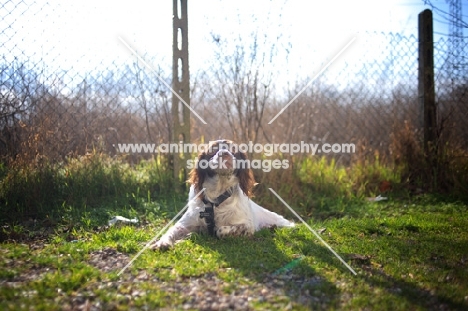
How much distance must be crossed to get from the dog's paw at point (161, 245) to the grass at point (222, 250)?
0.22 ft

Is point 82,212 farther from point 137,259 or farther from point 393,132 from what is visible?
point 393,132

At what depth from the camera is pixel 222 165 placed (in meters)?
3.65

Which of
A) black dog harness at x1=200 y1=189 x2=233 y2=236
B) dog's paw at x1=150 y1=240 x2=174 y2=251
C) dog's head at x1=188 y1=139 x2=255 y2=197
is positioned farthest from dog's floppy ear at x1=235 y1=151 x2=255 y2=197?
dog's paw at x1=150 y1=240 x2=174 y2=251

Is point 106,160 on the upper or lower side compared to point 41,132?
lower

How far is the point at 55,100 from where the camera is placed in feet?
15.6

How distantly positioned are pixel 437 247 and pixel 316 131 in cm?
354

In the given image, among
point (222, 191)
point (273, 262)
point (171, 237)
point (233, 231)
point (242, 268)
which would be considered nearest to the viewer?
point (242, 268)

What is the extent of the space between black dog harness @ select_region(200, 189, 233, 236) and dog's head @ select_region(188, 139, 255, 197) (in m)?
0.16

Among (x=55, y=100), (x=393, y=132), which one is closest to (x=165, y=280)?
(x=55, y=100)

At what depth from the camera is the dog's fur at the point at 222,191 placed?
12.0 feet

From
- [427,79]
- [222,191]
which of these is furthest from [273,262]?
[427,79]

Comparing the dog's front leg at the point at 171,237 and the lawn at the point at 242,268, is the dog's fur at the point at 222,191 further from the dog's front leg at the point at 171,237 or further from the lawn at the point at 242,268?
the lawn at the point at 242,268

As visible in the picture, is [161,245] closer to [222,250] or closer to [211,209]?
[222,250]

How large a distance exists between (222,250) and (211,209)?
535 mm
